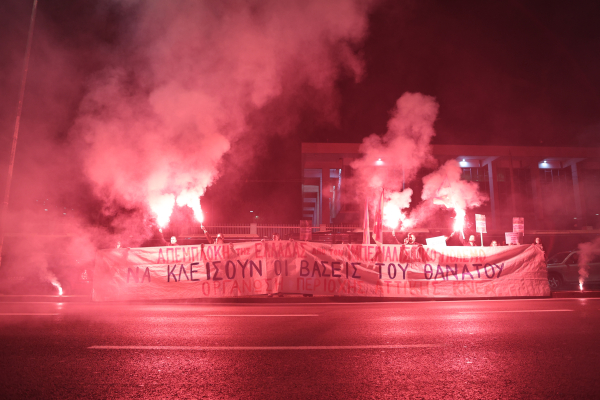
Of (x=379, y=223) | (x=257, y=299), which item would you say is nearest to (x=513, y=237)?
(x=379, y=223)

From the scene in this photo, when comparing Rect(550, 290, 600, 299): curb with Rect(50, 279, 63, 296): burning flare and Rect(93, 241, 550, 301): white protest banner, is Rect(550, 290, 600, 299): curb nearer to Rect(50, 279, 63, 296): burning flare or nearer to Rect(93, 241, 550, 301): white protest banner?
Rect(93, 241, 550, 301): white protest banner

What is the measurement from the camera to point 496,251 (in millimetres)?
9859

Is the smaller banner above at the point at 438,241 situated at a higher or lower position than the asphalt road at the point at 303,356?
higher

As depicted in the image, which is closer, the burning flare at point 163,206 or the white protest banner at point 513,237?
the burning flare at point 163,206

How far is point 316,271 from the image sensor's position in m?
9.55

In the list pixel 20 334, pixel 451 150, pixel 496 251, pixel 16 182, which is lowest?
pixel 20 334

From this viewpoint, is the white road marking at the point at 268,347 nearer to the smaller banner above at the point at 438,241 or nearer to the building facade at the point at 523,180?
the smaller banner above at the point at 438,241

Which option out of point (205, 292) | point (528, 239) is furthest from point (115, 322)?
point (528, 239)

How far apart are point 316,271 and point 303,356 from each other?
5.44 m

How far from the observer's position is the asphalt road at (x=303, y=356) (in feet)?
10.4

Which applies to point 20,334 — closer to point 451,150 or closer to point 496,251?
point 496,251

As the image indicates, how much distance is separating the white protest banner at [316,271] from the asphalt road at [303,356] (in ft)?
8.05

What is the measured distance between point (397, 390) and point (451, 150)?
29.7 m

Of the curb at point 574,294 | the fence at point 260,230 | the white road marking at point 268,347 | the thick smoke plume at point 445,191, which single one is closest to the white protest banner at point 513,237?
the thick smoke plume at point 445,191
